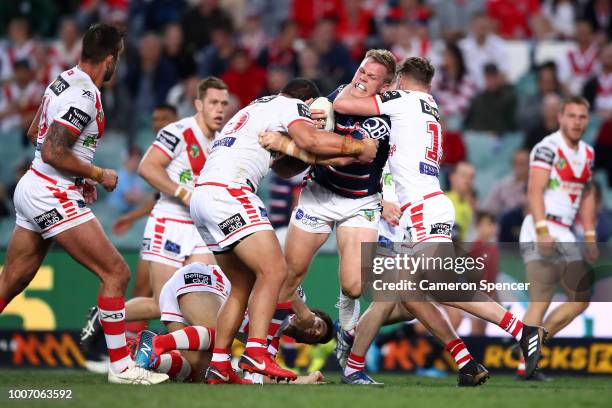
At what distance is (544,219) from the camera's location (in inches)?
511

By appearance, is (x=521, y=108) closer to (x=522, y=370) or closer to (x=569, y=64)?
(x=569, y=64)

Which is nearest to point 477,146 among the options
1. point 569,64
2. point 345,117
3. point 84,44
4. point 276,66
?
point 569,64

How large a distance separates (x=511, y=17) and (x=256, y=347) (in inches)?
546

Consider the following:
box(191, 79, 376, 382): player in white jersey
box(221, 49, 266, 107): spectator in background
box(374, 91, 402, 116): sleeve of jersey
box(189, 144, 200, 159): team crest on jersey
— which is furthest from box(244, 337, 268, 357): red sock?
box(221, 49, 266, 107): spectator in background

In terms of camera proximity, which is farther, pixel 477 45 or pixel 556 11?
pixel 556 11

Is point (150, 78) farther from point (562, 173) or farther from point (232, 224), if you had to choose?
point (232, 224)

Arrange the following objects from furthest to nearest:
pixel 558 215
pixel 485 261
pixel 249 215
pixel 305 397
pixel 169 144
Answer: pixel 485 261 → pixel 558 215 → pixel 169 144 → pixel 249 215 → pixel 305 397

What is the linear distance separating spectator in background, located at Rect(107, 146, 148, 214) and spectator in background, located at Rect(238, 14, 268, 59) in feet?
12.4

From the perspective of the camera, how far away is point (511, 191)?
17.7 meters

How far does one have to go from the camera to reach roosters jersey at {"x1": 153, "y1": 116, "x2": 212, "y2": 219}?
12750 mm

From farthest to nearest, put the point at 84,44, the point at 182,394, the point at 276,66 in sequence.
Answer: the point at 276,66 → the point at 84,44 → the point at 182,394

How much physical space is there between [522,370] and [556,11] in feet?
36.2

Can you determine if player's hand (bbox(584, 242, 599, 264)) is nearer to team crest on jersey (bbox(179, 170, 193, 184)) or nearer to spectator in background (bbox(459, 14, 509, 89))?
team crest on jersey (bbox(179, 170, 193, 184))

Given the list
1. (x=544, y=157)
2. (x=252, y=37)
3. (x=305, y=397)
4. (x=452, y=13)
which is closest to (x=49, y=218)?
(x=305, y=397)
